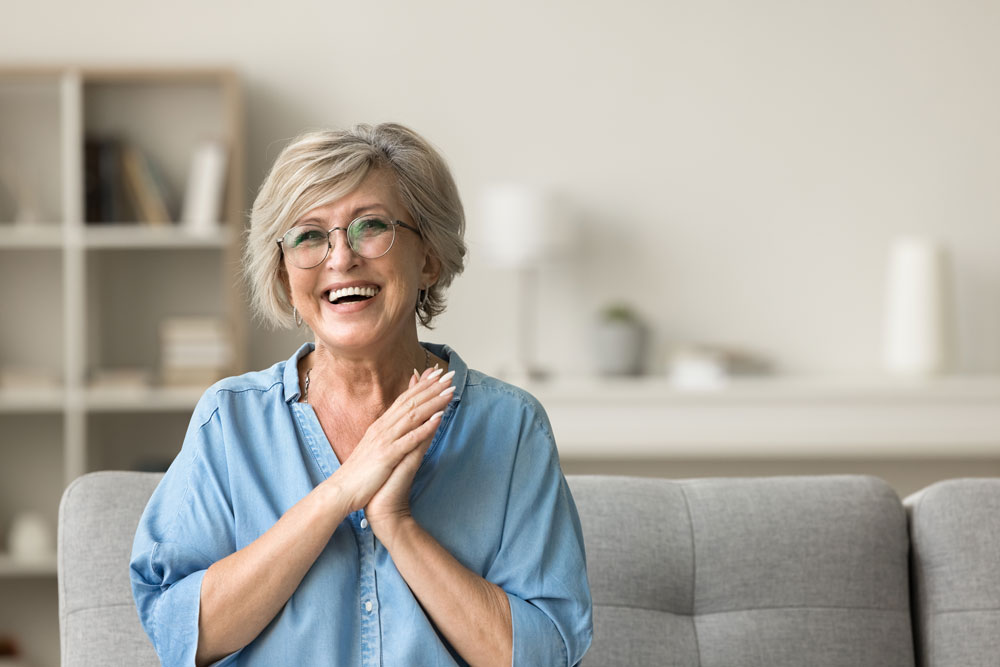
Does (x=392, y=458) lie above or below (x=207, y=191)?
below

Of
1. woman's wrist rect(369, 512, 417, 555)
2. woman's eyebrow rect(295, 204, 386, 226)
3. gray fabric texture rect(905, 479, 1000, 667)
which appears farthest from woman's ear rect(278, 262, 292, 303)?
gray fabric texture rect(905, 479, 1000, 667)

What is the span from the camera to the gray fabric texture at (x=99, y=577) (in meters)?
1.65

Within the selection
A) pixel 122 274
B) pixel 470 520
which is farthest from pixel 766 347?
pixel 470 520

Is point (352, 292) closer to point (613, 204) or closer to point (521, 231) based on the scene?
point (521, 231)

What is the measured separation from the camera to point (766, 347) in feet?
14.4

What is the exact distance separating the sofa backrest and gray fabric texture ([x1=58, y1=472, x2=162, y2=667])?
0.72 metres

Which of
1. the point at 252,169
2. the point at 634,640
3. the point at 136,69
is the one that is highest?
the point at 136,69

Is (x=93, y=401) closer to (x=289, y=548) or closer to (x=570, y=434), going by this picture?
(x=570, y=434)

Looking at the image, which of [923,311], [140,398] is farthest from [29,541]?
[923,311]

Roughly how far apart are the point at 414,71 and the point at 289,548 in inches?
127

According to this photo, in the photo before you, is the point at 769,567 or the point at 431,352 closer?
the point at 431,352

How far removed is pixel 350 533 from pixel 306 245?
0.38m

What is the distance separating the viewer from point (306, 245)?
1442mm

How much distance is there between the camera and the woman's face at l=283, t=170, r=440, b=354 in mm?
1425
